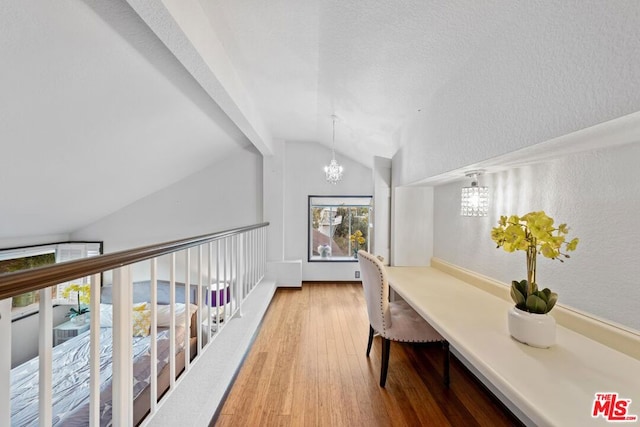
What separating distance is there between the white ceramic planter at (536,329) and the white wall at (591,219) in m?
0.27

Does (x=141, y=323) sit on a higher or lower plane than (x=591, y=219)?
lower

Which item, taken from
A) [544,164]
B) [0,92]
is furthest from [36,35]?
[544,164]

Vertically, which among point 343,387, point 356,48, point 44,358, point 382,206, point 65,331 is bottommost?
point 65,331

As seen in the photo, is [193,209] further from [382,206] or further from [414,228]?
[414,228]

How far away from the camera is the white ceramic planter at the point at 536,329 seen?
44.2 inches

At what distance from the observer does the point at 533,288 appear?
3.90 ft

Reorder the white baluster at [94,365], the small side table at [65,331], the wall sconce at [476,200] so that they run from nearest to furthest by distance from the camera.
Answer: the white baluster at [94,365] → the wall sconce at [476,200] → the small side table at [65,331]

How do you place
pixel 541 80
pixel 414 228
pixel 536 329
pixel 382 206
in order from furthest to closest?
1. pixel 382 206
2. pixel 414 228
3. pixel 536 329
4. pixel 541 80

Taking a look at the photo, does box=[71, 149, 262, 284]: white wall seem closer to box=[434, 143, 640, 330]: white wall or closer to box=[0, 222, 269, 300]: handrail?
box=[0, 222, 269, 300]: handrail

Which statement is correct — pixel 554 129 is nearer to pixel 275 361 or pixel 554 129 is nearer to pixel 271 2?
pixel 271 2

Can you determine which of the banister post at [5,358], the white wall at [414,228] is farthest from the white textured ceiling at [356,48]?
the banister post at [5,358]

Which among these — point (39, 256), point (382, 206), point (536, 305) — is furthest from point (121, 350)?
point (39, 256)

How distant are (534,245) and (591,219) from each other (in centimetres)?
32

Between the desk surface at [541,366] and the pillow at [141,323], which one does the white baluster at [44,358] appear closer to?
the desk surface at [541,366]
